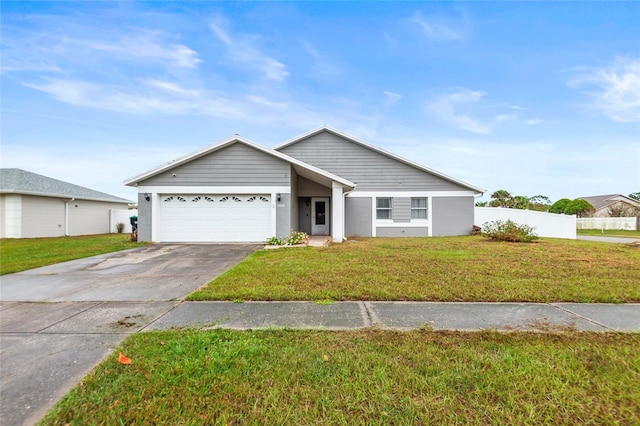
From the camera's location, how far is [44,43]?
403 inches

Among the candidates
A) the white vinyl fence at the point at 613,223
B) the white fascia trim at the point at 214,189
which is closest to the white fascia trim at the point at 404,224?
the white fascia trim at the point at 214,189

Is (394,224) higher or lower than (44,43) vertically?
lower

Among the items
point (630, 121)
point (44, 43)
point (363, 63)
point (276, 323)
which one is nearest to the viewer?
point (276, 323)

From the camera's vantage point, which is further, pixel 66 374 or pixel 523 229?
Answer: pixel 523 229

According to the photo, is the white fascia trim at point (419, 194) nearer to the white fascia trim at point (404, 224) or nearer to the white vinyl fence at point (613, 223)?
the white fascia trim at point (404, 224)

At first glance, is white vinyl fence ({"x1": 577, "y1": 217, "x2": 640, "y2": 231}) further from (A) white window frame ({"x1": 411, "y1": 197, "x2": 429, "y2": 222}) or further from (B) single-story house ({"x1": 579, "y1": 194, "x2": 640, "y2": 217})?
(A) white window frame ({"x1": 411, "y1": 197, "x2": 429, "y2": 222})

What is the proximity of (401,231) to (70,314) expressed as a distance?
44.9ft

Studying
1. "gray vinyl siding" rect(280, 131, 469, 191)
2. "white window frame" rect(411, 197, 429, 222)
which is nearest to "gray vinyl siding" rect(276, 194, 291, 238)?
"gray vinyl siding" rect(280, 131, 469, 191)

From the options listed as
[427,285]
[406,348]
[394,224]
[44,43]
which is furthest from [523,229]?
[44,43]

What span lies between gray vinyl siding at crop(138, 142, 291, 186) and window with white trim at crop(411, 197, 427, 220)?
7480mm

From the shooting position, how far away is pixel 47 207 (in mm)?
16094

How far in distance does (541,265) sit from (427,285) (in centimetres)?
397

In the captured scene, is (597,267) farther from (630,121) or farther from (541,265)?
(630,121)

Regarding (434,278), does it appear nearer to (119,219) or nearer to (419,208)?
(419,208)
